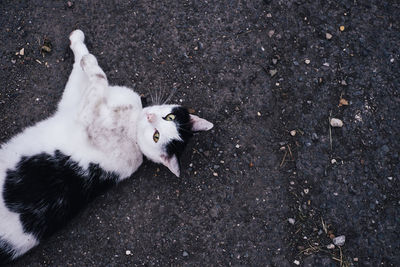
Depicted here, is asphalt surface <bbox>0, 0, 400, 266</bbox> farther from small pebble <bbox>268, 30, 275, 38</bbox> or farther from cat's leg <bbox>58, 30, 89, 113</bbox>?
cat's leg <bbox>58, 30, 89, 113</bbox>

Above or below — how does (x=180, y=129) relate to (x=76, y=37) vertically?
below

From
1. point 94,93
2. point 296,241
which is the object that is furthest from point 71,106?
point 296,241

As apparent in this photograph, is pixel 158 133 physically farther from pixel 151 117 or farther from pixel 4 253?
pixel 4 253

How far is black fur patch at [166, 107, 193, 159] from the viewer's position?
8.43ft

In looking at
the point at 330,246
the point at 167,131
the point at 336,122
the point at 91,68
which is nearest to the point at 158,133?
the point at 167,131

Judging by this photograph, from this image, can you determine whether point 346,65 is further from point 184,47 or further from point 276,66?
point 184,47

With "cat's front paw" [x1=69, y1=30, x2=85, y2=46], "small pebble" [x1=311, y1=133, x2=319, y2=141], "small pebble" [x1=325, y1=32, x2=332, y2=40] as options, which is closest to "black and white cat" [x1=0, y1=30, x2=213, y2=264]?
"cat's front paw" [x1=69, y1=30, x2=85, y2=46]

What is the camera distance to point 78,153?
2.53m

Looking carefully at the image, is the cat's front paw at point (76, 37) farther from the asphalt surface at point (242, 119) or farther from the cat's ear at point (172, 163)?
the cat's ear at point (172, 163)

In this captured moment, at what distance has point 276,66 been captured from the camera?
10.5 ft

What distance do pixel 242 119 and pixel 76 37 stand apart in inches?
72.9

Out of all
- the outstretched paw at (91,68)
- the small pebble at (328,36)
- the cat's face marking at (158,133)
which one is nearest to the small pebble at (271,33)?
the small pebble at (328,36)

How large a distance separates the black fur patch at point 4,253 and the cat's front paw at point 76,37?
1899 mm

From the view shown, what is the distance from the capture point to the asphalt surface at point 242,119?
301cm
